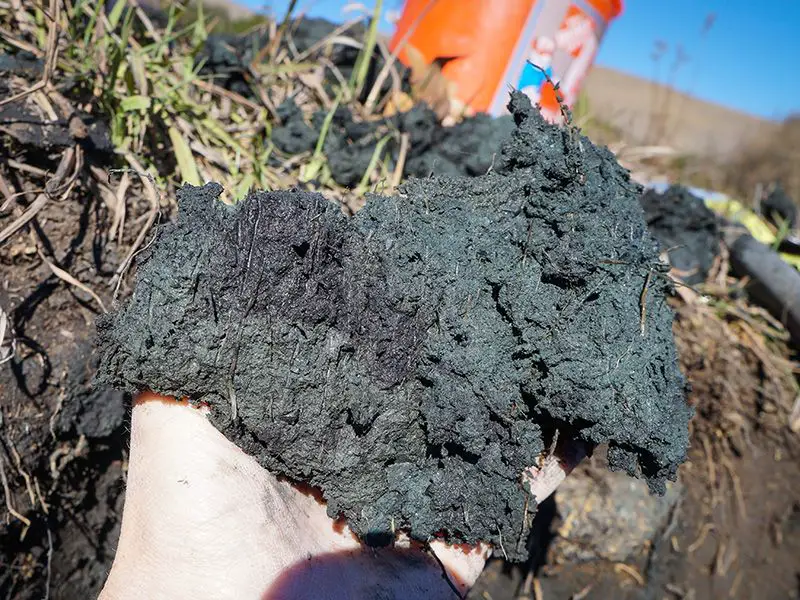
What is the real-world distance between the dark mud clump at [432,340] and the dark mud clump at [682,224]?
1.47m

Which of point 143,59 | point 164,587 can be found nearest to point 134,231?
point 143,59

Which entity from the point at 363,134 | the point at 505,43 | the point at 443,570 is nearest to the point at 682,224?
the point at 505,43

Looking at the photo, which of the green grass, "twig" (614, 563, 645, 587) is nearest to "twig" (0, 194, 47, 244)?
the green grass

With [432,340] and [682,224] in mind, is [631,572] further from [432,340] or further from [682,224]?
[432,340]

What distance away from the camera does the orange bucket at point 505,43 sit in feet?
7.43

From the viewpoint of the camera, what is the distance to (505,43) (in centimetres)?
228

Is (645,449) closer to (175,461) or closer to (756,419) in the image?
A: (175,461)

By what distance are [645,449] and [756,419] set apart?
6.67ft

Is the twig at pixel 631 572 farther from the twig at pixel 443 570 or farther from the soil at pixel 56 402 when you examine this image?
the soil at pixel 56 402

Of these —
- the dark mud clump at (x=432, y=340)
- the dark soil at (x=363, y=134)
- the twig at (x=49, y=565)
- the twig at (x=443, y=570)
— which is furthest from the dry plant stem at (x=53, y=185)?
the twig at (x=443, y=570)

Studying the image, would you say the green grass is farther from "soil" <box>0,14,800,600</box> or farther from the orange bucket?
the orange bucket

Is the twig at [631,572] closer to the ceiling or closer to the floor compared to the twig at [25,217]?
closer to the floor

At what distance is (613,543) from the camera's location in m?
2.38

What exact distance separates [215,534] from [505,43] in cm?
217
